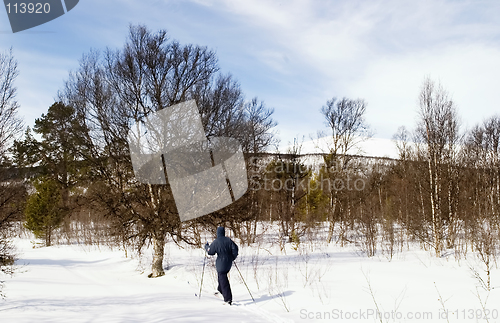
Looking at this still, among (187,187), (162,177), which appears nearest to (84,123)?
(162,177)

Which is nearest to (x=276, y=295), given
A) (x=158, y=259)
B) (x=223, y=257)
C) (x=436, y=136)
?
(x=223, y=257)

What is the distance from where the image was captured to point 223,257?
326 inches

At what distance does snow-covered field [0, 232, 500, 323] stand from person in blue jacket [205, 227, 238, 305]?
1.06ft

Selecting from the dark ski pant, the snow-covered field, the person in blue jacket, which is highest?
the person in blue jacket

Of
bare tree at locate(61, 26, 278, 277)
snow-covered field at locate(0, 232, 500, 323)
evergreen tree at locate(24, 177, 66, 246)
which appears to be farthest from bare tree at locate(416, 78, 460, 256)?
evergreen tree at locate(24, 177, 66, 246)

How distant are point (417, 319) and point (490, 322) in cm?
119

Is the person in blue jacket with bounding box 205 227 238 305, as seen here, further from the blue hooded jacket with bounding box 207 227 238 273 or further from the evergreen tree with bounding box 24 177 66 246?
the evergreen tree with bounding box 24 177 66 246

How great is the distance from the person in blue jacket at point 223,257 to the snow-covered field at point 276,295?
1.06ft

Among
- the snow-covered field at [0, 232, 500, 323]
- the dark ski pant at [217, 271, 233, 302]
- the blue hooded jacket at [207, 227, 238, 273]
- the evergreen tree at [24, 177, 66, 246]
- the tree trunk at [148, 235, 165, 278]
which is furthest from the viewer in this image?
the evergreen tree at [24, 177, 66, 246]

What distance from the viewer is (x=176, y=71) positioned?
43.1 feet

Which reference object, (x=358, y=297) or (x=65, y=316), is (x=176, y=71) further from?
(x=358, y=297)

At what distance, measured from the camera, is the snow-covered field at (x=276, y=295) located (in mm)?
6707

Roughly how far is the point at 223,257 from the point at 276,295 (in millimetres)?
1642

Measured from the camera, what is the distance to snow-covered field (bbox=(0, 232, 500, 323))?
671 cm
